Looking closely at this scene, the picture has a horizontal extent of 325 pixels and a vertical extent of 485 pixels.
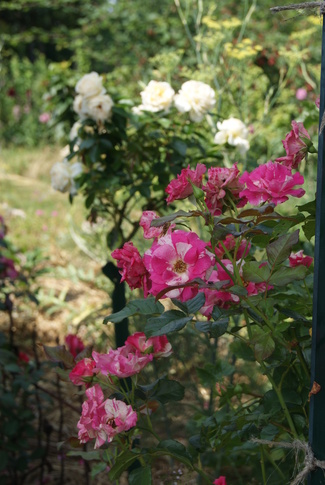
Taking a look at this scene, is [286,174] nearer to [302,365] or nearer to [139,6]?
[302,365]

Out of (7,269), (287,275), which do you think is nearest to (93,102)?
(7,269)

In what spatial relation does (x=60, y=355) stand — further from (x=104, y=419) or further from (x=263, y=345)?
(x=263, y=345)

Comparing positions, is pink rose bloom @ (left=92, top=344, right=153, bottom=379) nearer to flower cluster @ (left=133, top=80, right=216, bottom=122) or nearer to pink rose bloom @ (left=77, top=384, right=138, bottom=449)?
pink rose bloom @ (left=77, top=384, right=138, bottom=449)

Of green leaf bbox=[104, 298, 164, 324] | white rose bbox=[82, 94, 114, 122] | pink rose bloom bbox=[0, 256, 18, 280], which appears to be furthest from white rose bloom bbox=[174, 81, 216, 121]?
green leaf bbox=[104, 298, 164, 324]

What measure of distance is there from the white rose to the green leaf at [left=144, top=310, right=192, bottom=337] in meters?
1.12

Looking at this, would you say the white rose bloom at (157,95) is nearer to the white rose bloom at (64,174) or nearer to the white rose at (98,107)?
the white rose at (98,107)

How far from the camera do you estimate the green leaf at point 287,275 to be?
2.87 feet

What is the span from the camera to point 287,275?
34.8 inches

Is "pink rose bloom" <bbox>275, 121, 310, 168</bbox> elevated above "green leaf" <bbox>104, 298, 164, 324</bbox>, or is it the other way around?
"pink rose bloom" <bbox>275, 121, 310, 168</bbox>

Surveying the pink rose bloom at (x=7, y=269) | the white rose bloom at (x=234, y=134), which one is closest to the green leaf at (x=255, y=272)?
the white rose bloom at (x=234, y=134)

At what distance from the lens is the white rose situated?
6.11 ft

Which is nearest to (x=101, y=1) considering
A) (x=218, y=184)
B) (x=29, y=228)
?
(x=29, y=228)

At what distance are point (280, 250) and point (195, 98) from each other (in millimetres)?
1123

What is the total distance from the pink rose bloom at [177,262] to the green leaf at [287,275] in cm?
9
